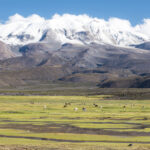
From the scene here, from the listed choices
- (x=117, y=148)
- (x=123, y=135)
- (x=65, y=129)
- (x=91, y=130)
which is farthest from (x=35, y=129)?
(x=117, y=148)

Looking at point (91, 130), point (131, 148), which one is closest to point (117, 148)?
point (131, 148)

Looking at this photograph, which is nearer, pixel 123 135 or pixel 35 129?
pixel 123 135

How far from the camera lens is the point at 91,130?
194 feet

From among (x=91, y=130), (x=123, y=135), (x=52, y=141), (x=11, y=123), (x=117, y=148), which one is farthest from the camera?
(x=11, y=123)

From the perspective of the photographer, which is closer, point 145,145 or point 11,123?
point 145,145

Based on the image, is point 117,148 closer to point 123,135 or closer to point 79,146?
point 79,146

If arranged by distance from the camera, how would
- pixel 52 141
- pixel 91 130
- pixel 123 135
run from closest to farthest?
1. pixel 52 141
2. pixel 123 135
3. pixel 91 130

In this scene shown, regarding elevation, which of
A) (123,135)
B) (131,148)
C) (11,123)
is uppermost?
(11,123)

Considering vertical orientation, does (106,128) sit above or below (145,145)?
above

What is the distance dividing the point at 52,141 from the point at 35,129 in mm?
10860

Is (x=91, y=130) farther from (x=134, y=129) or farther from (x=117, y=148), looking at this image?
(x=117, y=148)

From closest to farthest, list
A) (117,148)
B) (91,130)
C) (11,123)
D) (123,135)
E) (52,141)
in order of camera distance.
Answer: (117,148)
(52,141)
(123,135)
(91,130)
(11,123)

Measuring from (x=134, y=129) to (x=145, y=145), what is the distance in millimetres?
14904

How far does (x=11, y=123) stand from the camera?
66.8 metres
